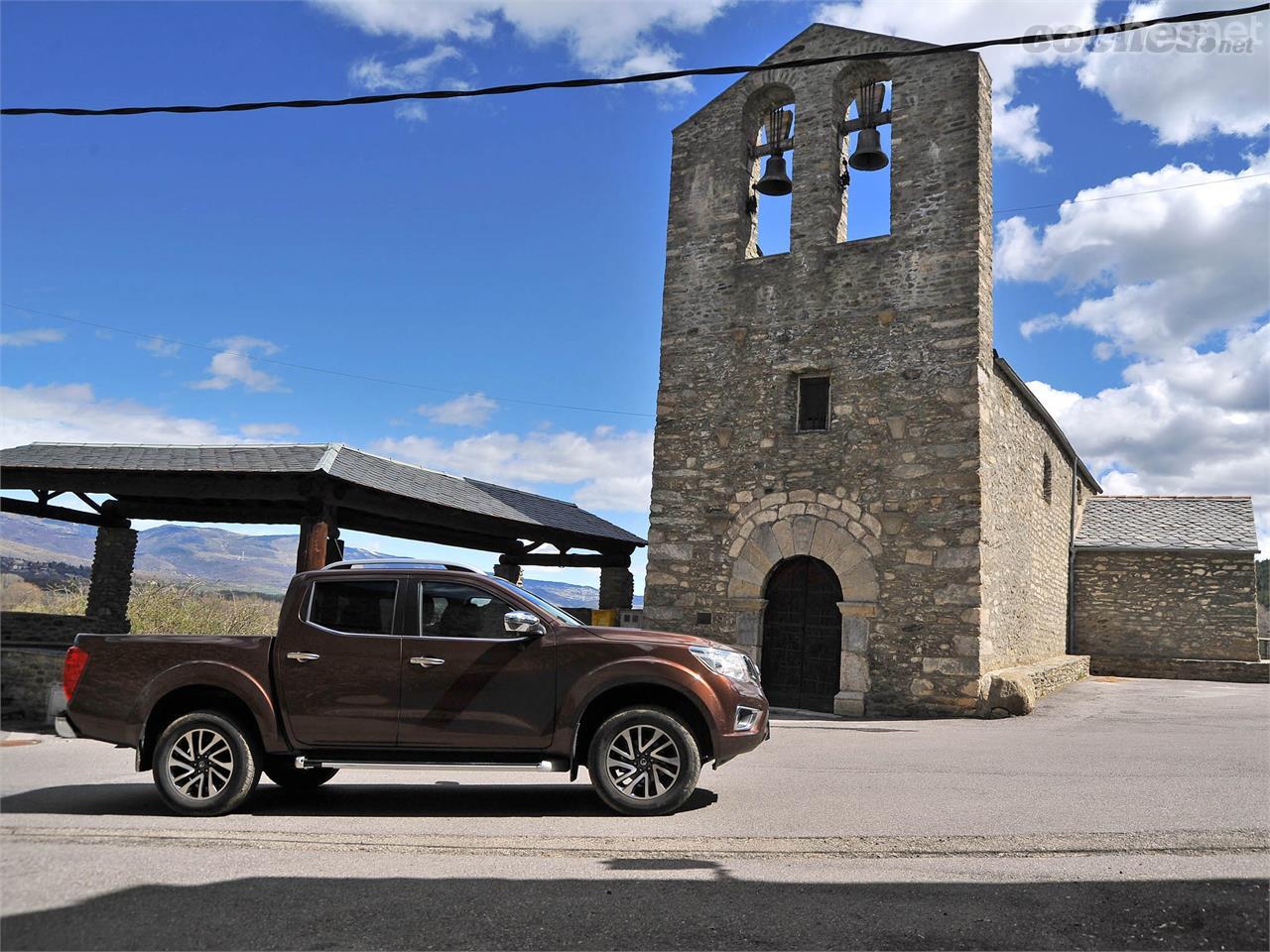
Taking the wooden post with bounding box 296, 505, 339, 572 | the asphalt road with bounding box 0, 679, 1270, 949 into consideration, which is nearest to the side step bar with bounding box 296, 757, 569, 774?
the asphalt road with bounding box 0, 679, 1270, 949

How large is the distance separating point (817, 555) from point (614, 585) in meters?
7.00

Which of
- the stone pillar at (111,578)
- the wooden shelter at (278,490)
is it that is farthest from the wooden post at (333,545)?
the stone pillar at (111,578)

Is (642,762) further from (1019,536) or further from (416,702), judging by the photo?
(1019,536)

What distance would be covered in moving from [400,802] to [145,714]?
5.89ft

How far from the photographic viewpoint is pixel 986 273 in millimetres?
12664

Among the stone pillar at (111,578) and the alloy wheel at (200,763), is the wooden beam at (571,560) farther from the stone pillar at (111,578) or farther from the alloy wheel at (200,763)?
the alloy wheel at (200,763)

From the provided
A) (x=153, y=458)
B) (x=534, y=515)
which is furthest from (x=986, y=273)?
(x=153, y=458)

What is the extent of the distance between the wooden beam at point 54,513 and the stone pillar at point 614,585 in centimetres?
948

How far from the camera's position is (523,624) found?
19.3 feet

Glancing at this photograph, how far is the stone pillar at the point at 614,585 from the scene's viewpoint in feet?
62.1

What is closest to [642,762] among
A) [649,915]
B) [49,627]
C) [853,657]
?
[649,915]

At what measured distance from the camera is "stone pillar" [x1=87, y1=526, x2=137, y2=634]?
55.4ft

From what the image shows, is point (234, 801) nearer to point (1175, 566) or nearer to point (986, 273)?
point (986, 273)

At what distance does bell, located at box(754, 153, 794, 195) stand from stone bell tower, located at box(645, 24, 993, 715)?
312 millimetres
